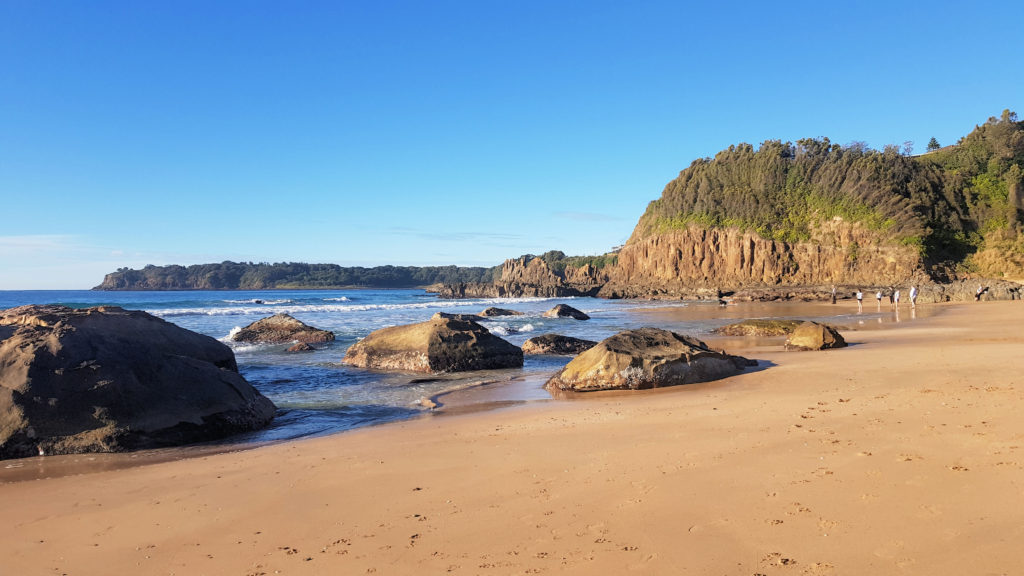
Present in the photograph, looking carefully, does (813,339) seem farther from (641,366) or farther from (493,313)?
(493,313)

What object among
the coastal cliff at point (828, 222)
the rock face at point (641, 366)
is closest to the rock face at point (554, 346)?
the rock face at point (641, 366)

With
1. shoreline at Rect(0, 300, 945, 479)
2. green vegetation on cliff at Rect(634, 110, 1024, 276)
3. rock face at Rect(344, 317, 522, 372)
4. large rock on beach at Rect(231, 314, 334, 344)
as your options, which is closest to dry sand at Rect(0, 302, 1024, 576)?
shoreline at Rect(0, 300, 945, 479)

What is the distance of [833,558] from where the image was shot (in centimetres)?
324

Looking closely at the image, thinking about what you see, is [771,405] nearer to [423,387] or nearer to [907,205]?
[423,387]

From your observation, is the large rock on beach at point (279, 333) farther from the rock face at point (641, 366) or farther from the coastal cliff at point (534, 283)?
the coastal cliff at point (534, 283)

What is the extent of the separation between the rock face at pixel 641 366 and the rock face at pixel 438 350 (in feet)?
11.1

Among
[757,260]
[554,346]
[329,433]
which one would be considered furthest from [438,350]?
[757,260]

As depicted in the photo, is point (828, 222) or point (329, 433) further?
point (828, 222)

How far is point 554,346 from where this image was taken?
17.1 metres

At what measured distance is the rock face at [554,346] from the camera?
16938 millimetres

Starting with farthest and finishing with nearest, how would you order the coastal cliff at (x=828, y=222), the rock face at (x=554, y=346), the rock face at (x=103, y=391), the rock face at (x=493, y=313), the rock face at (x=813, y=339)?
the coastal cliff at (x=828, y=222)
the rock face at (x=493, y=313)
the rock face at (x=554, y=346)
the rock face at (x=813, y=339)
the rock face at (x=103, y=391)

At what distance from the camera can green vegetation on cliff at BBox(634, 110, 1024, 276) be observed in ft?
192

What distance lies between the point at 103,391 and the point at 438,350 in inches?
287

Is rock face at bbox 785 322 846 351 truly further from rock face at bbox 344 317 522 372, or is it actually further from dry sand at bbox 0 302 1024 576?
rock face at bbox 344 317 522 372
